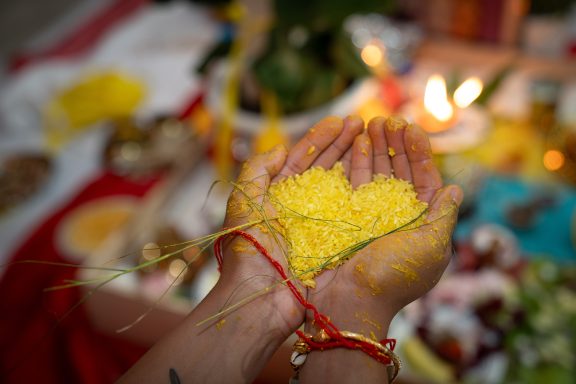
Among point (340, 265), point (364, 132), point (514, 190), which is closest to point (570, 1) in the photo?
point (514, 190)

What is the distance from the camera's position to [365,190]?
718 millimetres

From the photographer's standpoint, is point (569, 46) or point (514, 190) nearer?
point (514, 190)

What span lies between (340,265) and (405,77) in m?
1.28

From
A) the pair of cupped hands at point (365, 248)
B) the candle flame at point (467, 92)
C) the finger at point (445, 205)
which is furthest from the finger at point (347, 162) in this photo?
the candle flame at point (467, 92)

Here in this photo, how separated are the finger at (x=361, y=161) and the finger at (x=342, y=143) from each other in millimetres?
11

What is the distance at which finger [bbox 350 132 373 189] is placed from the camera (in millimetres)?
711

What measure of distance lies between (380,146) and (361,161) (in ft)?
0.12

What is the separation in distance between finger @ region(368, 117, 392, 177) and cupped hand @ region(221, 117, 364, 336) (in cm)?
2

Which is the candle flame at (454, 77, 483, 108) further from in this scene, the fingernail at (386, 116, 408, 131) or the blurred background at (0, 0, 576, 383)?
the fingernail at (386, 116, 408, 131)

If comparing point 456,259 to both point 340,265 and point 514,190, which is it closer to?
point 514,190

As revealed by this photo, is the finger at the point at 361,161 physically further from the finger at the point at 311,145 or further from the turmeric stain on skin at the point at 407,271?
the turmeric stain on skin at the point at 407,271

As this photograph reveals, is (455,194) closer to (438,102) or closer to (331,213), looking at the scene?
(331,213)

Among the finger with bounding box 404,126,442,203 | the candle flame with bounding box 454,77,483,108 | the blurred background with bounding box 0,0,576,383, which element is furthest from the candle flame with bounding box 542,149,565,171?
the finger with bounding box 404,126,442,203

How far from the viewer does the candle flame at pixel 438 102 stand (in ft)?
4.17
